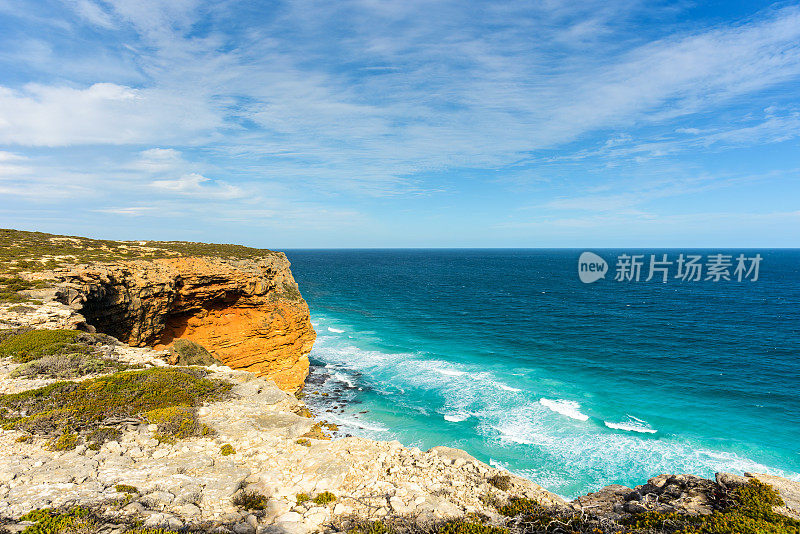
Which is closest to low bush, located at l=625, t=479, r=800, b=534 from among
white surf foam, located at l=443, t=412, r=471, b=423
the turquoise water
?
the turquoise water

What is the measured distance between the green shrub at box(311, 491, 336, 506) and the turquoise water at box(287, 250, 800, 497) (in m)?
22.1

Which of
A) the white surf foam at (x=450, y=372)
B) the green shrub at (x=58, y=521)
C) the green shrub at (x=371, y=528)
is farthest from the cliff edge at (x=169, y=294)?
the green shrub at (x=371, y=528)

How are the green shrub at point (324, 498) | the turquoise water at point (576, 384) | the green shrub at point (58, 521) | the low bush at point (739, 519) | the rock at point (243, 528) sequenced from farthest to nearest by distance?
the turquoise water at point (576, 384) < the green shrub at point (324, 498) < the rock at point (243, 528) < the low bush at point (739, 519) < the green shrub at point (58, 521)

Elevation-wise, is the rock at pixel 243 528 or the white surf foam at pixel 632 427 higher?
the rock at pixel 243 528

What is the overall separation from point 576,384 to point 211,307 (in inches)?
1491

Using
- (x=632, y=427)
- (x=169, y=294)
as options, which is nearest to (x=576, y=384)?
(x=632, y=427)

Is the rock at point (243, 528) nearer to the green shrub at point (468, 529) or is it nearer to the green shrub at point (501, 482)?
the green shrub at point (468, 529)

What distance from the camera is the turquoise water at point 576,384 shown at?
2858cm

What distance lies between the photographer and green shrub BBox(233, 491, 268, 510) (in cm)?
834

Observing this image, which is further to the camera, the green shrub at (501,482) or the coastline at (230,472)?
the green shrub at (501,482)

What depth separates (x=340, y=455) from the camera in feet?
35.1

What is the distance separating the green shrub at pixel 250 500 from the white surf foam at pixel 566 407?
107ft

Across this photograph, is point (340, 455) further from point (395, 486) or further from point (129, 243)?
point (129, 243)

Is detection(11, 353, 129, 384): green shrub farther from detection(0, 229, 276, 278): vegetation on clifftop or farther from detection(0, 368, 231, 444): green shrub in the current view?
detection(0, 229, 276, 278): vegetation on clifftop
